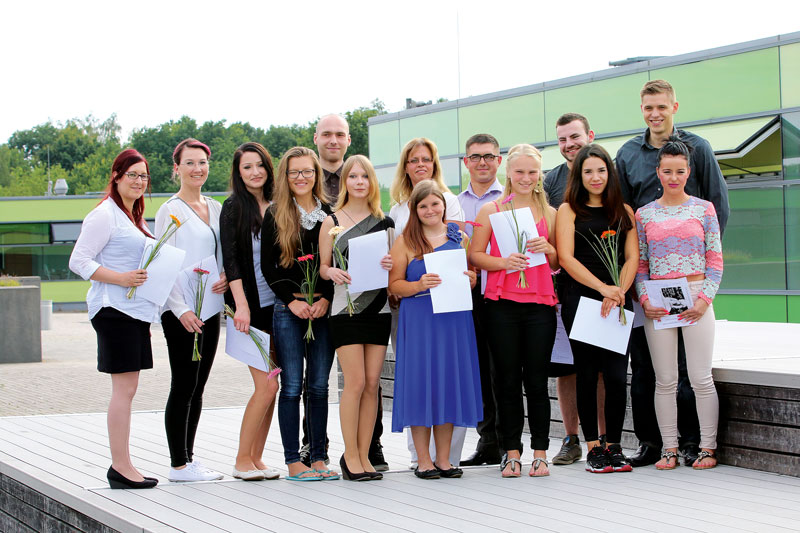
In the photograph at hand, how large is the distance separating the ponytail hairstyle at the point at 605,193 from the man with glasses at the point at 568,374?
402mm

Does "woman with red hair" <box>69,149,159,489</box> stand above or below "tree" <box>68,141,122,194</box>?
below

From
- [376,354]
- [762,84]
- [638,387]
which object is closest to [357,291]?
[376,354]

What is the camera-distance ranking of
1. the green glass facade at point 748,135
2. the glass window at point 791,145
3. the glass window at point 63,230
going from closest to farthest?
the glass window at point 791,145 < the green glass facade at point 748,135 < the glass window at point 63,230

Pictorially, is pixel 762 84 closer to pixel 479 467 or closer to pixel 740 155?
pixel 740 155

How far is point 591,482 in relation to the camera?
5246 millimetres

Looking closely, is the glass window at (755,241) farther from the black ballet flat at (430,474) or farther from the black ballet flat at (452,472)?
the black ballet flat at (430,474)

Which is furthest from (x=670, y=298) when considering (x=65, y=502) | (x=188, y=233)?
(x=65, y=502)

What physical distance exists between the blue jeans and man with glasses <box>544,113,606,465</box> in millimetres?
1500

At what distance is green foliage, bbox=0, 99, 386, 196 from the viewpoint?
86.1 m

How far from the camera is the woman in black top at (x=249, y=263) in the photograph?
5254mm

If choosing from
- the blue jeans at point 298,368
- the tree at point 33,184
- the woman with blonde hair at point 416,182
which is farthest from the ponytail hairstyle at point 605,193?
the tree at point 33,184

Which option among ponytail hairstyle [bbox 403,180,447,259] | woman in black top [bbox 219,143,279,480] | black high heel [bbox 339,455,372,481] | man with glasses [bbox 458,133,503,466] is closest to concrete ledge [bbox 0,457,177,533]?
woman in black top [bbox 219,143,279,480]

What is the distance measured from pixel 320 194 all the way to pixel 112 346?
56.9 inches

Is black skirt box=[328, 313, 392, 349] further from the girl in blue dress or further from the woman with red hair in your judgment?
the woman with red hair
